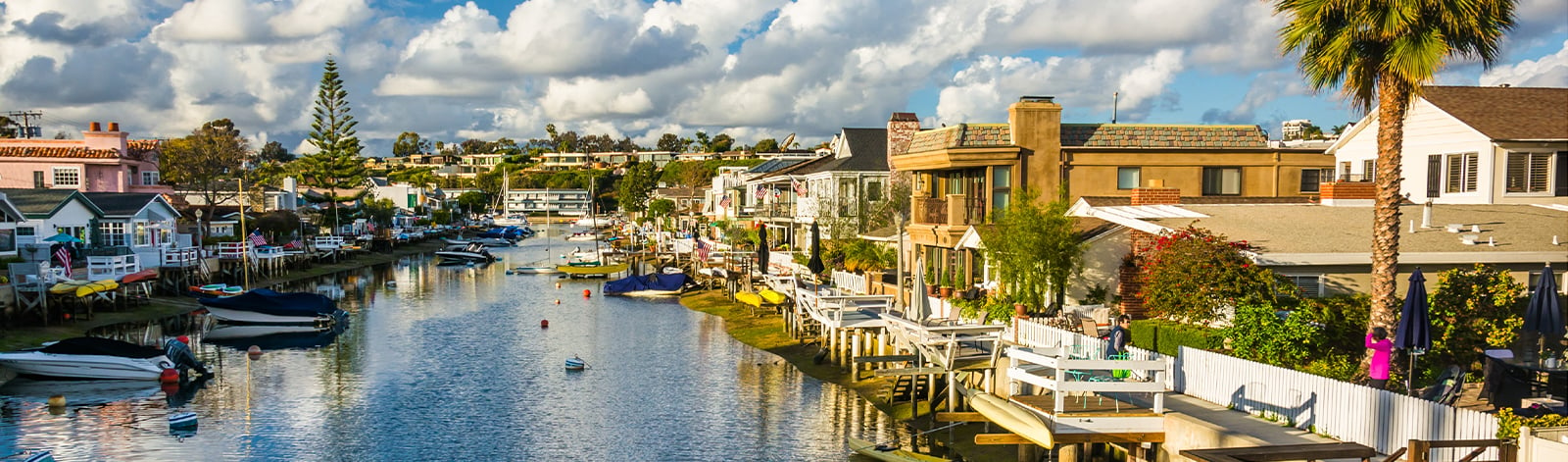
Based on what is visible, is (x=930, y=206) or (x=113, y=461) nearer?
(x=113, y=461)

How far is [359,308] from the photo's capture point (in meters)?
63.4

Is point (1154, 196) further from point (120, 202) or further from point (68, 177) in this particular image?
point (68, 177)

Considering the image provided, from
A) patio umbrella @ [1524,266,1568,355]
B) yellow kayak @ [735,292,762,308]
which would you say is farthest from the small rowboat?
patio umbrella @ [1524,266,1568,355]

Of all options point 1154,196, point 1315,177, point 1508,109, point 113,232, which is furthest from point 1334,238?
point 113,232

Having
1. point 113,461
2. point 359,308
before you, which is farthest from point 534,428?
point 359,308

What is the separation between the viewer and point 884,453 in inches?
973

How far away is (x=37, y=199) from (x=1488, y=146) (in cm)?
6509

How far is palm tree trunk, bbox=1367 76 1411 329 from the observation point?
20656 mm

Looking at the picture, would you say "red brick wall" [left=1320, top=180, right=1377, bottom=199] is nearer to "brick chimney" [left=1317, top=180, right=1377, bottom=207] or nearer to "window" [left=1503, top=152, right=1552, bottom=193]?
"brick chimney" [left=1317, top=180, right=1377, bottom=207]

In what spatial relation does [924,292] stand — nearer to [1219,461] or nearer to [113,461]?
[1219,461]

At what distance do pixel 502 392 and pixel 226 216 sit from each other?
6349 centimetres

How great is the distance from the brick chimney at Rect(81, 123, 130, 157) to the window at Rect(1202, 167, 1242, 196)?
7418 centimetres

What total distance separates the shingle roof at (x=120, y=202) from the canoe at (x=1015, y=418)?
57677 mm

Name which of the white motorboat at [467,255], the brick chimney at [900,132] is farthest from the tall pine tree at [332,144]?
the brick chimney at [900,132]
